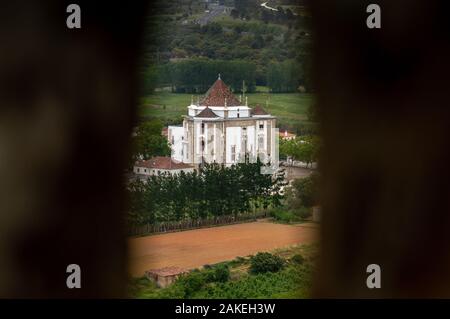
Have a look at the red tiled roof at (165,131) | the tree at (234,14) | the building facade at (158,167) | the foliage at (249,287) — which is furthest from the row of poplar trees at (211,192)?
the tree at (234,14)

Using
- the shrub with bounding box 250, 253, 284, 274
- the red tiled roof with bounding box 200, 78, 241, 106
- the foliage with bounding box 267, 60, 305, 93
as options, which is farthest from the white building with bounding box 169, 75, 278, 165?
the shrub with bounding box 250, 253, 284, 274

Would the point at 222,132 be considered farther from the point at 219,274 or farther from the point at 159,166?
the point at 219,274

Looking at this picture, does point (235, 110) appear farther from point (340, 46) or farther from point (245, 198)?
point (340, 46)

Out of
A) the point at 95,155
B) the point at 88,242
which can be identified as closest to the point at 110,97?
the point at 95,155

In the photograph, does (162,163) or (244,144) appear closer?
(162,163)

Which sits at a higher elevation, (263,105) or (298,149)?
(263,105)

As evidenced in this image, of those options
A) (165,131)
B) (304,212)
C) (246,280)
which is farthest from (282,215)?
(165,131)

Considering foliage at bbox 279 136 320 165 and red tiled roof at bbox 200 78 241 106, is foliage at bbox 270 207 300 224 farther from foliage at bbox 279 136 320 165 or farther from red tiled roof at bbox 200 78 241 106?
red tiled roof at bbox 200 78 241 106
